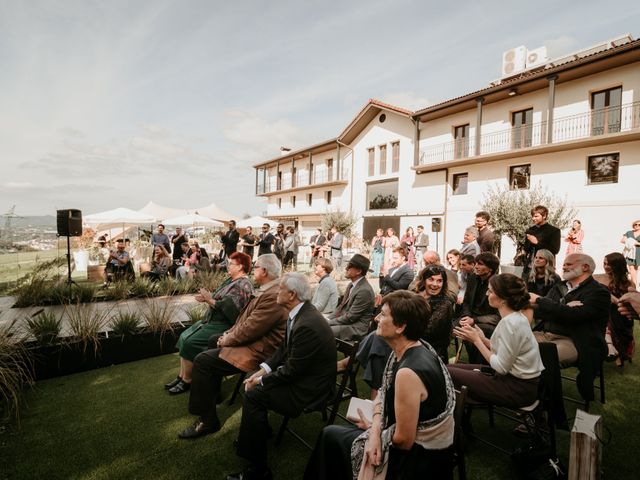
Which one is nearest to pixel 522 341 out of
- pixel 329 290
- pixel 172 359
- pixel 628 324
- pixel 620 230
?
pixel 329 290

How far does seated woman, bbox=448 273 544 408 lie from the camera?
2.60m

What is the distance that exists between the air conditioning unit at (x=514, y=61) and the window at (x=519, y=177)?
→ 8.62m

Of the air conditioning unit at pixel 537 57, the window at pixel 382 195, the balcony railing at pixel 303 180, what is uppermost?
the air conditioning unit at pixel 537 57

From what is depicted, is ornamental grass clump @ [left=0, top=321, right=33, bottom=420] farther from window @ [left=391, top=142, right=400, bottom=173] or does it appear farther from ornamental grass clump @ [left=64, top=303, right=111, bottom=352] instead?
window @ [left=391, top=142, right=400, bottom=173]

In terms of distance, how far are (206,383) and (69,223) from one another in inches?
314

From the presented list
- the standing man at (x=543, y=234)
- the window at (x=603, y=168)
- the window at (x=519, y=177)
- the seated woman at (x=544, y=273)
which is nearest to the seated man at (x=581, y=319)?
the seated woman at (x=544, y=273)

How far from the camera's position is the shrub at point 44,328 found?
4387 mm

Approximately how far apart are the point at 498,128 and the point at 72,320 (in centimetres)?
2058

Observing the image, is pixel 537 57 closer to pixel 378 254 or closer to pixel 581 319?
pixel 378 254

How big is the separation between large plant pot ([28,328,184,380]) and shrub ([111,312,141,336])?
92mm

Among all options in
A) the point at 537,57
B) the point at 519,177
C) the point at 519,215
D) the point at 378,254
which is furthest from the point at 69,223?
the point at 537,57

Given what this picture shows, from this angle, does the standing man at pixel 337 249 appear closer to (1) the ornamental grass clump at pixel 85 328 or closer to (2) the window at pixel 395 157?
(1) the ornamental grass clump at pixel 85 328

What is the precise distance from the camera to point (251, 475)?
252 cm

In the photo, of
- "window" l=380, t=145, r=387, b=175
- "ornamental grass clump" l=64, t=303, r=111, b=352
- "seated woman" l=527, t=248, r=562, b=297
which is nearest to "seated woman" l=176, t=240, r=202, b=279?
"ornamental grass clump" l=64, t=303, r=111, b=352
